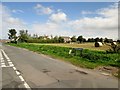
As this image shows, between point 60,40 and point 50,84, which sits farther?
point 60,40

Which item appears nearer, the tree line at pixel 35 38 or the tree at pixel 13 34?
the tree line at pixel 35 38

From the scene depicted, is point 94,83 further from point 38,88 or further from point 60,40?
point 60,40

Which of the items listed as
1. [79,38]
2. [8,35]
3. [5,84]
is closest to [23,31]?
[8,35]

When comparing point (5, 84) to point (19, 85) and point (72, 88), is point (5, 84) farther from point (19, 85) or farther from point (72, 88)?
point (72, 88)

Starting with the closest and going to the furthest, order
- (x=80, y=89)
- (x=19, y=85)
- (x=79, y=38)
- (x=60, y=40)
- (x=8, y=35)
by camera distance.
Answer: (x=80, y=89) → (x=19, y=85) → (x=60, y=40) → (x=79, y=38) → (x=8, y=35)

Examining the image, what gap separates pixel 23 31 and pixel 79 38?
34165 mm

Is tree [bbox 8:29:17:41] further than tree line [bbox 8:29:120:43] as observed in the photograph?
Yes

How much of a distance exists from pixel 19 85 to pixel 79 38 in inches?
5254

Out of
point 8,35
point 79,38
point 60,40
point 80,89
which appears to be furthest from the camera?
point 8,35

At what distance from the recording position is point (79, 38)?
466 ft

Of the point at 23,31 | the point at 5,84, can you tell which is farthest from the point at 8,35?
the point at 5,84

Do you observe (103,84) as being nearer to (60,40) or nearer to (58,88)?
(58,88)

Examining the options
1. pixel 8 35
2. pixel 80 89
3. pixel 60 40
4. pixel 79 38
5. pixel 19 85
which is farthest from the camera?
pixel 8 35

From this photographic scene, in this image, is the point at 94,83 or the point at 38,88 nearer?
the point at 38,88
